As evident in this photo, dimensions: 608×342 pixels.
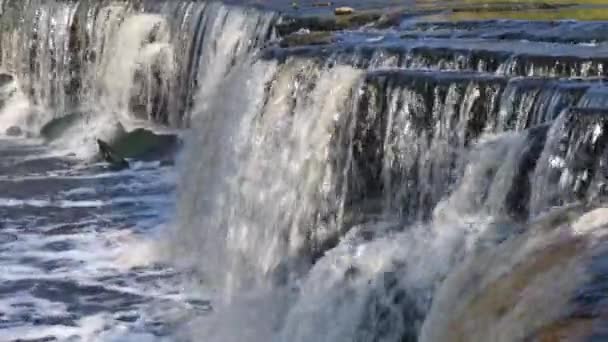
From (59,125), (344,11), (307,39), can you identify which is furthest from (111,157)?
(307,39)

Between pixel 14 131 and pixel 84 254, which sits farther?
pixel 14 131

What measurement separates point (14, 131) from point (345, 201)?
36.8 ft

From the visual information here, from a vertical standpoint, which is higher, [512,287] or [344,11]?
[344,11]

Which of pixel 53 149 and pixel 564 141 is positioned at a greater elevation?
pixel 564 141

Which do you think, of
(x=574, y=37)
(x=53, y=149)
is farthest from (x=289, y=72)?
(x=53, y=149)

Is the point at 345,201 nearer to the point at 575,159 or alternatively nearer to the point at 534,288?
the point at 575,159

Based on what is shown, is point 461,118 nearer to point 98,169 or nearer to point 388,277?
point 388,277

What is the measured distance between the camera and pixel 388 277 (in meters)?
8.46

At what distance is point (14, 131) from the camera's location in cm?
2019

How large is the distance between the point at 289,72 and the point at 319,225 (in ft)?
5.68

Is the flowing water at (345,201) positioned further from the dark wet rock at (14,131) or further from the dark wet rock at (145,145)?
the dark wet rock at (14,131)

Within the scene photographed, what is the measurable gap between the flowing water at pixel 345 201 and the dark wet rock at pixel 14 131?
2.88 meters

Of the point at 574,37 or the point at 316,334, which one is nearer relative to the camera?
the point at 316,334

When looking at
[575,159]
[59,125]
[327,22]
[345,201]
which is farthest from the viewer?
[59,125]
